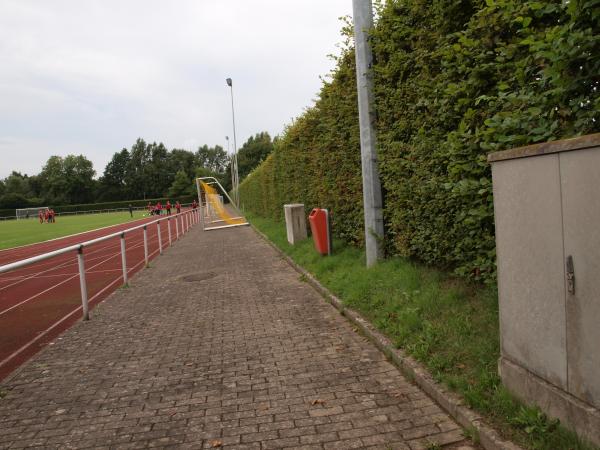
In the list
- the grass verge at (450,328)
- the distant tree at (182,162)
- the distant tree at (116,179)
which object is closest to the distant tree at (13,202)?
the distant tree at (116,179)

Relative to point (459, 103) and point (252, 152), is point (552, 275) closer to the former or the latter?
point (459, 103)

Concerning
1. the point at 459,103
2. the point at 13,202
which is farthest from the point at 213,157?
the point at 459,103

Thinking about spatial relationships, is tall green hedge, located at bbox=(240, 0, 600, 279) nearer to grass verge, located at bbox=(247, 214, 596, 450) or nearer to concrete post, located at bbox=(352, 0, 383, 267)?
concrete post, located at bbox=(352, 0, 383, 267)

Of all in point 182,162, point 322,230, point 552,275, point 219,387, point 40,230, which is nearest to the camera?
point 552,275

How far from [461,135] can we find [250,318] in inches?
139

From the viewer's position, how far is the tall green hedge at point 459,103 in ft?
9.31

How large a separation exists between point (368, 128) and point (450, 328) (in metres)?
3.53

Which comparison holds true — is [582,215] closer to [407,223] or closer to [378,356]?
[378,356]

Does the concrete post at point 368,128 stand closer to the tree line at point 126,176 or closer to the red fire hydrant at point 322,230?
the red fire hydrant at point 322,230

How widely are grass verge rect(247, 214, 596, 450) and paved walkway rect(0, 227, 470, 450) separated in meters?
0.27

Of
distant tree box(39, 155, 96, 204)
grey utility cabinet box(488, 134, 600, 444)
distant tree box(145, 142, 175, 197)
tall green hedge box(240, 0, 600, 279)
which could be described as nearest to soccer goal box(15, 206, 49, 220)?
distant tree box(39, 155, 96, 204)

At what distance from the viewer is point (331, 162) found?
940cm

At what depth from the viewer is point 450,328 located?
421 cm

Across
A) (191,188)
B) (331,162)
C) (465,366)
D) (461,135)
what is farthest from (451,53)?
(191,188)
